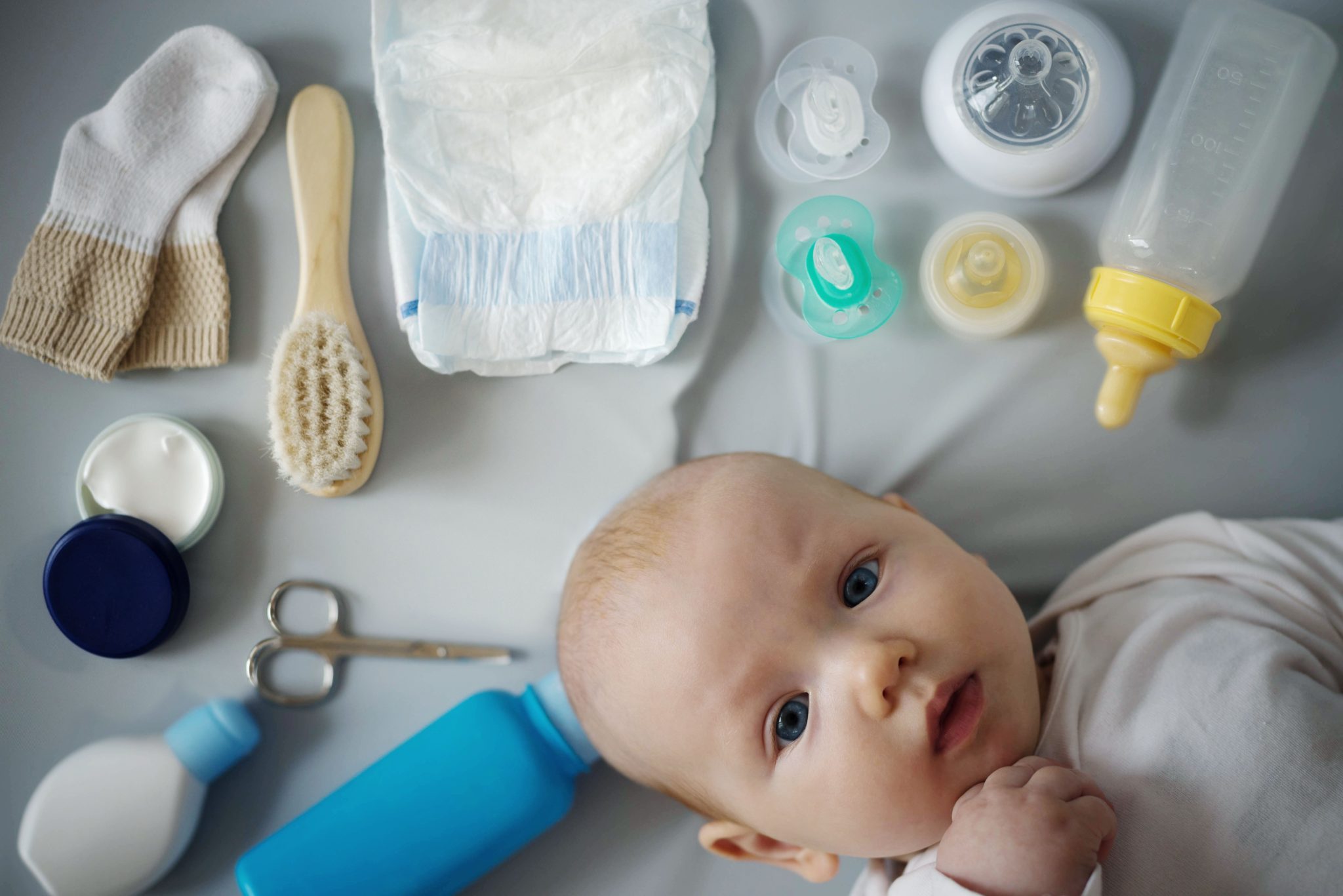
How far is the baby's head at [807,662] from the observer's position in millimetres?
711

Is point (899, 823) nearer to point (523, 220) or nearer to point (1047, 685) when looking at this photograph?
point (1047, 685)

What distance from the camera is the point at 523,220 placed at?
0.97 meters

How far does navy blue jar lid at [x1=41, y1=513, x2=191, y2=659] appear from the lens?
0.93 metres

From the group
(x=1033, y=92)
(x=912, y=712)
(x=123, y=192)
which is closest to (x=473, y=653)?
(x=912, y=712)

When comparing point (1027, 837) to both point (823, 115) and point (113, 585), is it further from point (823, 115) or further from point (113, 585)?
point (113, 585)

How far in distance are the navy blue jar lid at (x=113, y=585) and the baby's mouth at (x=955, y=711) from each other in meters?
0.76

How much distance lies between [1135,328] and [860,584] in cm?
34

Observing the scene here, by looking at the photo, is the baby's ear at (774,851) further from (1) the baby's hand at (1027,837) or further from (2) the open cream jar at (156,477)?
(2) the open cream jar at (156,477)

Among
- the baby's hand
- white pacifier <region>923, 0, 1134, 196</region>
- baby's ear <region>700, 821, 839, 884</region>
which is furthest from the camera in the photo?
white pacifier <region>923, 0, 1134, 196</region>

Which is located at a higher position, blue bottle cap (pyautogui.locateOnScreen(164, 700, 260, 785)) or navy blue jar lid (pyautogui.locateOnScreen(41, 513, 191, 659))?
navy blue jar lid (pyautogui.locateOnScreen(41, 513, 191, 659))

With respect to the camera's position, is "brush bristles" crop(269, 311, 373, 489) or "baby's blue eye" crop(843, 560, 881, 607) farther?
"brush bristles" crop(269, 311, 373, 489)

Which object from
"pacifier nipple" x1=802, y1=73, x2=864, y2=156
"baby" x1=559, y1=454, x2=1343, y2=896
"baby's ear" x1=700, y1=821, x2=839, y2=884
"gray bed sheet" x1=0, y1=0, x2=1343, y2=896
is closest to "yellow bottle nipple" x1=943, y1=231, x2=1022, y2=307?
"gray bed sheet" x1=0, y1=0, x2=1343, y2=896

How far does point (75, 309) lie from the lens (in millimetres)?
973

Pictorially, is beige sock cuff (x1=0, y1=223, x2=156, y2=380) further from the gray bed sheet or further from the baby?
the baby
